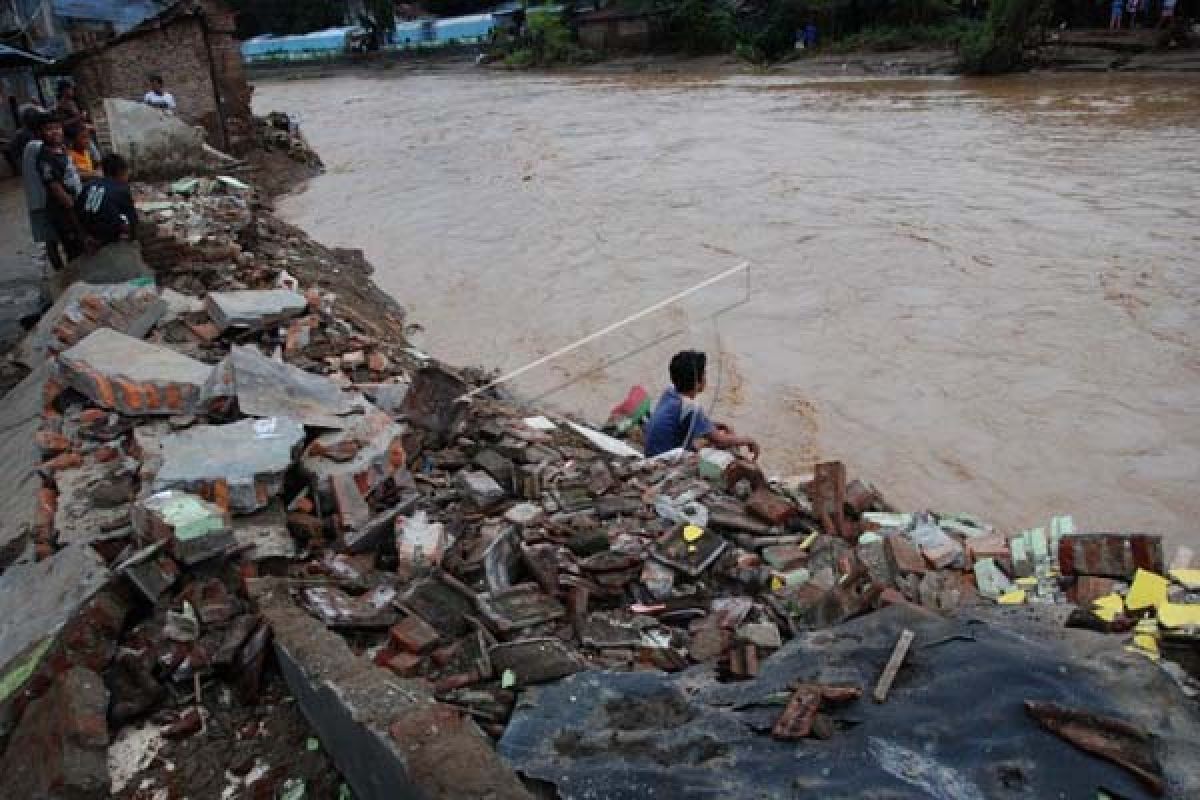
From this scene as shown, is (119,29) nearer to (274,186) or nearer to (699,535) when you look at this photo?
(274,186)

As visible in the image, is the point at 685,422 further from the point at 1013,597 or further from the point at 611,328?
the point at 611,328

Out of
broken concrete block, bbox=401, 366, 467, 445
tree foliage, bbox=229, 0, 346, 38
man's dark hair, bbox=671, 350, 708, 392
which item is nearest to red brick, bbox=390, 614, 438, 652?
broken concrete block, bbox=401, 366, 467, 445

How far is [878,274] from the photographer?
937 cm

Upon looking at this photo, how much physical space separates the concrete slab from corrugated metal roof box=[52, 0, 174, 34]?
20458mm

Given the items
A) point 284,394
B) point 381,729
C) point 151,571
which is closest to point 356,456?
point 284,394

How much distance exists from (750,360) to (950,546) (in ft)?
12.4

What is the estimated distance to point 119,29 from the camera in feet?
83.7

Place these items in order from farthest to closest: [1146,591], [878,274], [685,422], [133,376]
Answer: [878,274]
[685,422]
[133,376]
[1146,591]

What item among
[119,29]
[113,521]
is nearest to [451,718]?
[113,521]

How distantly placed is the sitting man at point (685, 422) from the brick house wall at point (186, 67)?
13780 millimetres

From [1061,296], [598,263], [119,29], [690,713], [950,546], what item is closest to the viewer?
[690,713]

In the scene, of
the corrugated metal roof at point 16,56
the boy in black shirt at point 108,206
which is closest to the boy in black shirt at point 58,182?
the boy in black shirt at point 108,206

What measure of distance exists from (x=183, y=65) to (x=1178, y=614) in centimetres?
1677

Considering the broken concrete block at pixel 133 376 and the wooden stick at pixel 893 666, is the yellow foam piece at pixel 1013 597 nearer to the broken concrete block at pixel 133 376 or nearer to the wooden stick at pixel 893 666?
the wooden stick at pixel 893 666
